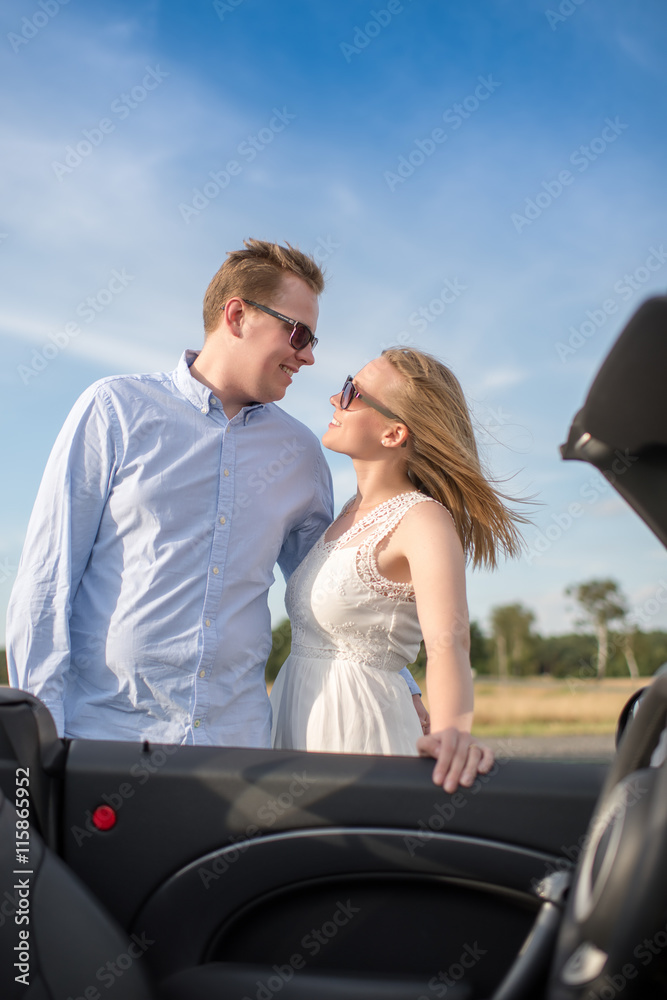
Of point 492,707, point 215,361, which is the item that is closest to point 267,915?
point 215,361

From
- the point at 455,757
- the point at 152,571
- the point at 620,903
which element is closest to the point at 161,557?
the point at 152,571

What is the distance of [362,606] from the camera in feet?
7.11

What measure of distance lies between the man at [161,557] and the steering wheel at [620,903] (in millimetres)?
1344

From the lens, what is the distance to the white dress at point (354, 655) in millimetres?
2100

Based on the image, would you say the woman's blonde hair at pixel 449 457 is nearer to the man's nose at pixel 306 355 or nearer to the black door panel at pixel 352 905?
the man's nose at pixel 306 355

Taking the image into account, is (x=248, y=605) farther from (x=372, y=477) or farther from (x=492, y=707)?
(x=492, y=707)

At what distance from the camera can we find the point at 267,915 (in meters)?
1.44

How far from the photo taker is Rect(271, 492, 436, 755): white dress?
2100 millimetres

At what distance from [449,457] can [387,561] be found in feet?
1.24

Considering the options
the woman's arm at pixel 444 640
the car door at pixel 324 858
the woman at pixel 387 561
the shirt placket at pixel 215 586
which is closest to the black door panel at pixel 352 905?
the car door at pixel 324 858

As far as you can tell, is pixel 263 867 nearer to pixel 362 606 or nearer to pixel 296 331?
pixel 362 606

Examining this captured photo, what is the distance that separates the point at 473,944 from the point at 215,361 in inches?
67.6

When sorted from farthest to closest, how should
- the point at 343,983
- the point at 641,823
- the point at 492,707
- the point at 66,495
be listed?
the point at 492,707 → the point at 66,495 → the point at 343,983 → the point at 641,823

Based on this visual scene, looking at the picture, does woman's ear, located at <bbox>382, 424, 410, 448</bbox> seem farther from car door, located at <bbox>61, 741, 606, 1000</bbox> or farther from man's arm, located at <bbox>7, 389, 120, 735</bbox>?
car door, located at <bbox>61, 741, 606, 1000</bbox>
